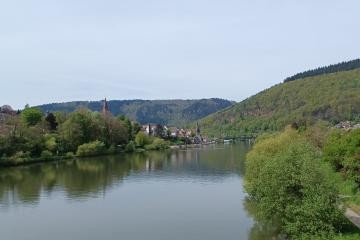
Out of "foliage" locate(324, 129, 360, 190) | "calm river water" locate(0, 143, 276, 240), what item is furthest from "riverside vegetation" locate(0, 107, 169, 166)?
"foliage" locate(324, 129, 360, 190)

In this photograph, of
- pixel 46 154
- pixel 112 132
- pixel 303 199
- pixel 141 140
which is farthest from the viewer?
pixel 141 140

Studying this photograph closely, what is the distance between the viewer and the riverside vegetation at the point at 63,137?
68938mm

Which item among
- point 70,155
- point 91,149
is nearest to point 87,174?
point 70,155

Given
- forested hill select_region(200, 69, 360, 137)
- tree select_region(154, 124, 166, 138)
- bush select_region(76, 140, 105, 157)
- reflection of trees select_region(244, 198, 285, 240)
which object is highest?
forested hill select_region(200, 69, 360, 137)

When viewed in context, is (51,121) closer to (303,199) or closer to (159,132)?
(159,132)

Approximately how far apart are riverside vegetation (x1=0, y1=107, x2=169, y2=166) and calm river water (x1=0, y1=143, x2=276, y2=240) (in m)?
5.68

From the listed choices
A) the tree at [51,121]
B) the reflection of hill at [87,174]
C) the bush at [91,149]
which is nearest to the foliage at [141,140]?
the bush at [91,149]

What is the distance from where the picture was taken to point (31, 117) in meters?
88.2

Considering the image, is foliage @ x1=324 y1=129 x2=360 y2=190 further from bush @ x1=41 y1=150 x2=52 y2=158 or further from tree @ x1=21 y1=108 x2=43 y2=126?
tree @ x1=21 y1=108 x2=43 y2=126

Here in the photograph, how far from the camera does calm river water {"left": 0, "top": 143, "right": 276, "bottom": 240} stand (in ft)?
99.9

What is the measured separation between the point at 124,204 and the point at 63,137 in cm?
4440

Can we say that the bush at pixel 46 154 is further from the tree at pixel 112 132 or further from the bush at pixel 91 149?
the tree at pixel 112 132

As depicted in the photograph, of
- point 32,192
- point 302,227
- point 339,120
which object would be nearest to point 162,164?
point 32,192

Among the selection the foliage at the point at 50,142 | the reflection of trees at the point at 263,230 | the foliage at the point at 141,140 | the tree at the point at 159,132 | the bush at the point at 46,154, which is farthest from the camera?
the tree at the point at 159,132
